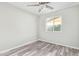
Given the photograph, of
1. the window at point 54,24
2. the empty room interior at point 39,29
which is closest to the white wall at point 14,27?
the empty room interior at point 39,29

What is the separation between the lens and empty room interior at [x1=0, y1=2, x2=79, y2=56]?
1.59 metres

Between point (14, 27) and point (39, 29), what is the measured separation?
0.57 m

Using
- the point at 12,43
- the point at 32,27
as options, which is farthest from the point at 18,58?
the point at 32,27

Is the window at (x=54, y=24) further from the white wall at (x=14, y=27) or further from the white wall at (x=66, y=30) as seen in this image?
the white wall at (x=14, y=27)

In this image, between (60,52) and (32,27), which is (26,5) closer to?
(32,27)

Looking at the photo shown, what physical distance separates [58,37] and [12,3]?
1.26m

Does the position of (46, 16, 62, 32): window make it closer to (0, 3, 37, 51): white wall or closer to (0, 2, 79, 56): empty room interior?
(0, 2, 79, 56): empty room interior

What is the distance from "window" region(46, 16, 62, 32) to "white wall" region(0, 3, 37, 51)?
32cm

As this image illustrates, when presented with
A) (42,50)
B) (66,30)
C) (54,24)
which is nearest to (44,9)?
(54,24)

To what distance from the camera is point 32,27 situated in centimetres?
175

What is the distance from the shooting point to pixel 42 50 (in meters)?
1.69

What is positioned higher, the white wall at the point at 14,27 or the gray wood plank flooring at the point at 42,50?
the white wall at the point at 14,27

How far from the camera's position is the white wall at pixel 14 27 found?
5.18 feet

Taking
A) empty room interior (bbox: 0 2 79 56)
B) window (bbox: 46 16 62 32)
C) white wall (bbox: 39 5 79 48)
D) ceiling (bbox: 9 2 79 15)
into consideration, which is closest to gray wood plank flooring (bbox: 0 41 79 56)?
empty room interior (bbox: 0 2 79 56)
